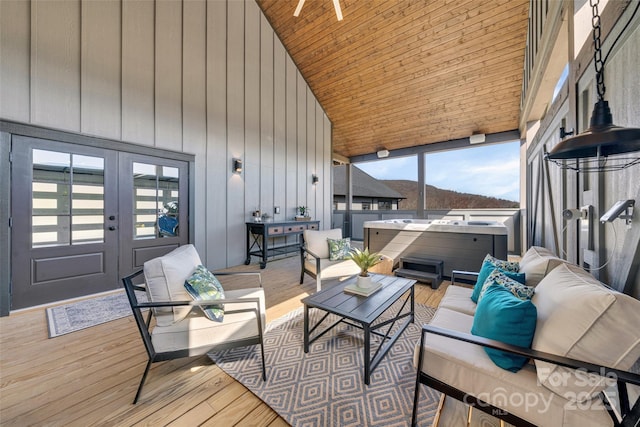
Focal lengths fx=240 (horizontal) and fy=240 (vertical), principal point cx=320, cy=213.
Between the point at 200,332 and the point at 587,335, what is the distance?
6.79 ft

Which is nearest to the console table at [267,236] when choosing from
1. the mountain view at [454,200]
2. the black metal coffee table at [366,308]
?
the black metal coffee table at [366,308]

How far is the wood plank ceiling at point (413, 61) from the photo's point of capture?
4.32 meters

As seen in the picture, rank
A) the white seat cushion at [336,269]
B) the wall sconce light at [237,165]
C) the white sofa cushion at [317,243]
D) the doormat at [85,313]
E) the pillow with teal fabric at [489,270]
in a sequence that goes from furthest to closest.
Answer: the wall sconce light at [237,165], the white sofa cushion at [317,243], the white seat cushion at [336,269], the doormat at [85,313], the pillow with teal fabric at [489,270]

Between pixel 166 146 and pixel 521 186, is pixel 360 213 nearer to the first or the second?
pixel 521 186

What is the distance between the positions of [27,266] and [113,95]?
240cm

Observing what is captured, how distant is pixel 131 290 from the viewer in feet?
5.11

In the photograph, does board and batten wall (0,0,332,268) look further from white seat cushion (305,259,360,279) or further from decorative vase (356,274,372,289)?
decorative vase (356,274,372,289)

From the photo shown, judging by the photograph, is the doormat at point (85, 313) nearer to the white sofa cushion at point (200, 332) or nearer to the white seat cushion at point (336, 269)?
the white sofa cushion at point (200, 332)

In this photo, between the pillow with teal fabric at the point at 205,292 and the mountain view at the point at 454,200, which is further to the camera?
the mountain view at the point at 454,200

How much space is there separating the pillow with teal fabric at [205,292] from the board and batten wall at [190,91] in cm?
282

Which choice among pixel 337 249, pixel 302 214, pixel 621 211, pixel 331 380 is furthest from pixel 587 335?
pixel 302 214

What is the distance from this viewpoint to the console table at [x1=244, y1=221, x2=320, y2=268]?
4.80 m

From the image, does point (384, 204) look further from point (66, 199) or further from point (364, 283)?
point (66, 199)

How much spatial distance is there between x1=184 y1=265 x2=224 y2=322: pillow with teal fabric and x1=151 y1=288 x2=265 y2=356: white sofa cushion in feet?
0.16
